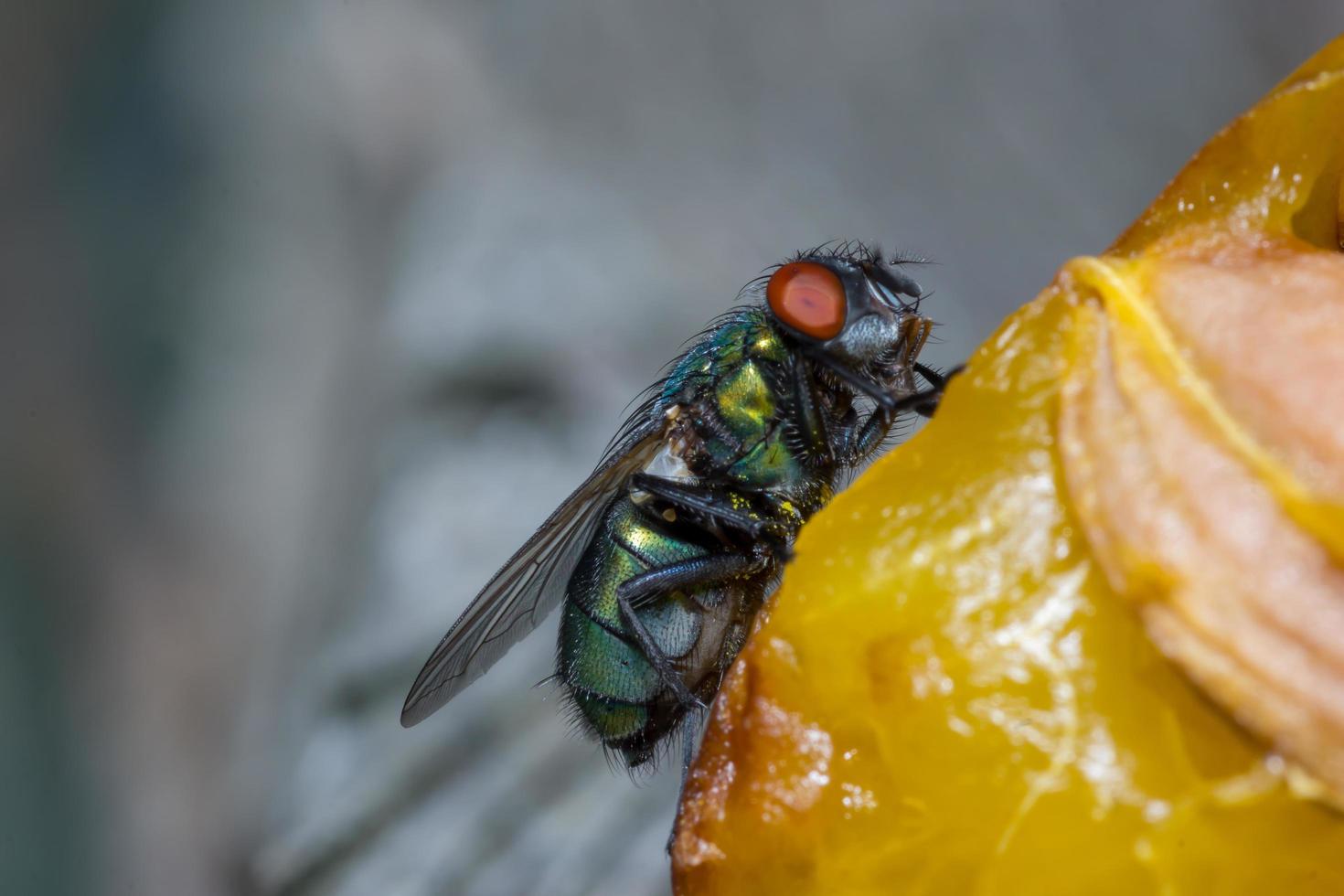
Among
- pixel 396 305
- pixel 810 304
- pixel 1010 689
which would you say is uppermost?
pixel 396 305

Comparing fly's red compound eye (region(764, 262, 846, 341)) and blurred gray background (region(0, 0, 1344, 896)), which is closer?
fly's red compound eye (region(764, 262, 846, 341))

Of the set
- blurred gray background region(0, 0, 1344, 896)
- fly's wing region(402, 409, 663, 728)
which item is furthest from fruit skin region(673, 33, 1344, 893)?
blurred gray background region(0, 0, 1344, 896)

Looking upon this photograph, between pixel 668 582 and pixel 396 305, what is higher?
pixel 396 305

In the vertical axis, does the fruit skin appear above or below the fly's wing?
below

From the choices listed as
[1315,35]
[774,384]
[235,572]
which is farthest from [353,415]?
[1315,35]

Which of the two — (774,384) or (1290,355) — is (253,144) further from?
(1290,355)

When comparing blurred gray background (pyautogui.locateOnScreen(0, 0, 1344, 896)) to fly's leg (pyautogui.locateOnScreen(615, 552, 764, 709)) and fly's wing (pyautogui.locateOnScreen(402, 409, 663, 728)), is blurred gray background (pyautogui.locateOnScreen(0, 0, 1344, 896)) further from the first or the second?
fly's leg (pyautogui.locateOnScreen(615, 552, 764, 709))

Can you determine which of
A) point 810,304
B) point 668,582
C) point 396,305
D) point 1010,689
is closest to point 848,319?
point 810,304

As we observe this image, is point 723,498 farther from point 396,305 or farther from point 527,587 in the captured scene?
point 396,305
